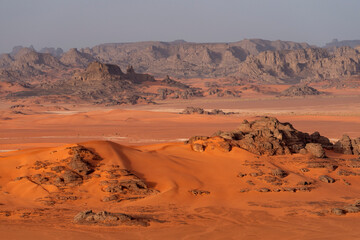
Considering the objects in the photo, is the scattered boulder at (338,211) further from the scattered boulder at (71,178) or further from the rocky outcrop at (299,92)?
the rocky outcrop at (299,92)

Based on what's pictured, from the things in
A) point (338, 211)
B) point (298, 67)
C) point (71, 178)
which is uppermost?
point (298, 67)

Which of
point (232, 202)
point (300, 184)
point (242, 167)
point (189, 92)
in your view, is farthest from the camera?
point (189, 92)

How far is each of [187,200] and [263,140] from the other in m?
5.16

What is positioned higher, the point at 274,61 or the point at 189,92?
the point at 274,61

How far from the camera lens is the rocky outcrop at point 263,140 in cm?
1616

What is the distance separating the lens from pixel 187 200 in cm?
1239

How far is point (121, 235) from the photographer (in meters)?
9.04

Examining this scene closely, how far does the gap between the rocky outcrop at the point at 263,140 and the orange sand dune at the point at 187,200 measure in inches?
15.4

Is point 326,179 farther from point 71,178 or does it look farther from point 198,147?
point 71,178

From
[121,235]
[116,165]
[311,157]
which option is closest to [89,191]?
[116,165]

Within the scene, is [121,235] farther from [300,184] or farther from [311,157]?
[311,157]

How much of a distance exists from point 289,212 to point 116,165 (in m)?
5.42

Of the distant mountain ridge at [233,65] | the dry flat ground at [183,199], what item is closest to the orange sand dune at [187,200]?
the dry flat ground at [183,199]

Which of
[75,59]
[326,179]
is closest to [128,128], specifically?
[326,179]
